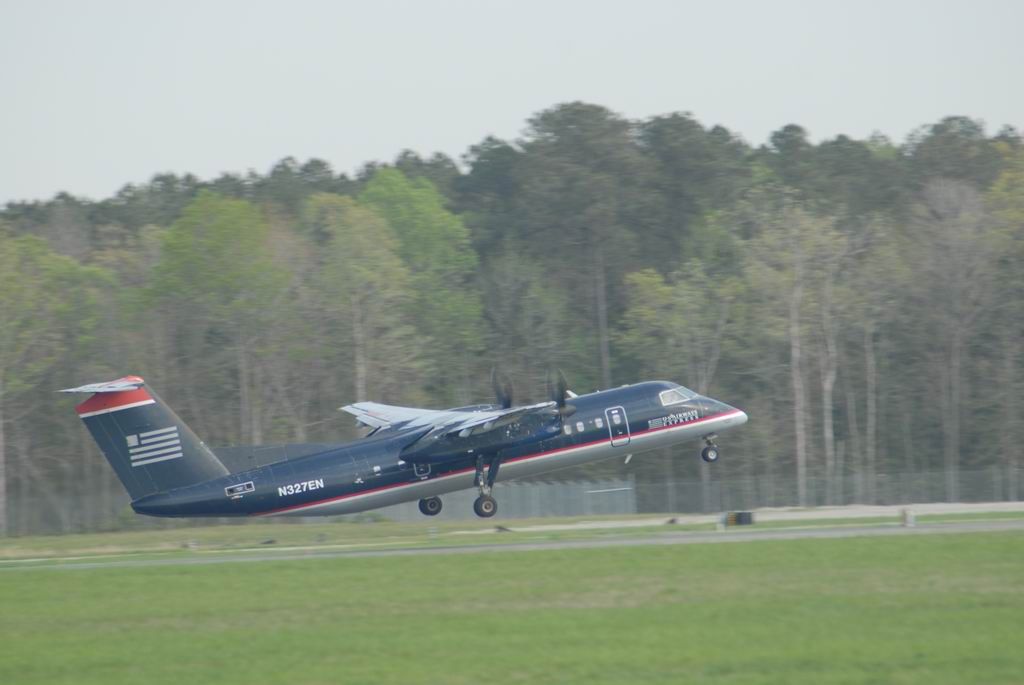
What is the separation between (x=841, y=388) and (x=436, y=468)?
42.9 meters

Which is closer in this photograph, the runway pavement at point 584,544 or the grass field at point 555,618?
the grass field at point 555,618

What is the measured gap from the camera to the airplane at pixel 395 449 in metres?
37.8

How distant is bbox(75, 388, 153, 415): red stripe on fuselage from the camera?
3731 centimetres

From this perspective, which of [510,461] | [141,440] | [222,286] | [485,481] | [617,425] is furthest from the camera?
[222,286]

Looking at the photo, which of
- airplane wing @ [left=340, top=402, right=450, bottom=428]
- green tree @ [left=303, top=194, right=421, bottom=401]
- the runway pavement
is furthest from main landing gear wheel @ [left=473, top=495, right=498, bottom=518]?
green tree @ [left=303, top=194, right=421, bottom=401]

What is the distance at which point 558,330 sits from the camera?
8100 cm

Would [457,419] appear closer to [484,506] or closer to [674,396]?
[484,506]

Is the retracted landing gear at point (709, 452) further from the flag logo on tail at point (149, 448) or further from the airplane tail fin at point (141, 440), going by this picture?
the flag logo on tail at point (149, 448)

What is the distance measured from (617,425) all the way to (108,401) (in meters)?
15.9

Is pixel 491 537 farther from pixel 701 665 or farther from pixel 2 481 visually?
pixel 2 481

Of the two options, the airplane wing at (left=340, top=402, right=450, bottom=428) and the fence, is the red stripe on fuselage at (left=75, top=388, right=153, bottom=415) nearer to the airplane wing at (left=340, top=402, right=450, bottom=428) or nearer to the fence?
the airplane wing at (left=340, top=402, right=450, bottom=428)

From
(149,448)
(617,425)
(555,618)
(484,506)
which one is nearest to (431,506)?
(484,506)

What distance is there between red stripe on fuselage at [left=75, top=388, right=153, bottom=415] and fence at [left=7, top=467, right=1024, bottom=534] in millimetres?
20851

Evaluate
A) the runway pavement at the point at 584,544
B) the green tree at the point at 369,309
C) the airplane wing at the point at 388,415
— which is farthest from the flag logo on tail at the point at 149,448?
the green tree at the point at 369,309
